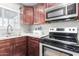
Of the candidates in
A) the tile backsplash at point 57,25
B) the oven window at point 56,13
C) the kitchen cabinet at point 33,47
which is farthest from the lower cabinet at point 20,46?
the oven window at point 56,13

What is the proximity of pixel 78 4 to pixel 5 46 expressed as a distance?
0.90 metres

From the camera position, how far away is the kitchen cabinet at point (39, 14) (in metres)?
1.11

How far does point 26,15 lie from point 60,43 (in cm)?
50

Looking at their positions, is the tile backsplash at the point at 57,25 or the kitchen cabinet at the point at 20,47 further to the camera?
the kitchen cabinet at the point at 20,47

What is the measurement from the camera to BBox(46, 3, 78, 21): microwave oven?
1021mm

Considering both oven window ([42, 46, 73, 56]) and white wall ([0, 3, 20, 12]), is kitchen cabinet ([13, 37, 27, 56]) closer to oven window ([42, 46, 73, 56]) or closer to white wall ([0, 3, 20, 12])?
oven window ([42, 46, 73, 56])

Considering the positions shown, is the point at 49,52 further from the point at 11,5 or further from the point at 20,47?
the point at 11,5

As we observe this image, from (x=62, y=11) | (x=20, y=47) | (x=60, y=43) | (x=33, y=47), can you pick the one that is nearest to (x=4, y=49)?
(x=20, y=47)

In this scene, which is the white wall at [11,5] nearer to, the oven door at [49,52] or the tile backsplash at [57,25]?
the tile backsplash at [57,25]

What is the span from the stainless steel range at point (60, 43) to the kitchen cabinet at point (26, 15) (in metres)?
0.26

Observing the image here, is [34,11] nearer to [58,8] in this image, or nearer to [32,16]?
[32,16]

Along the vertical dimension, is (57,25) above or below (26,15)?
below

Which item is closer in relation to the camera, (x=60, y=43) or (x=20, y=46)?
(x=60, y=43)

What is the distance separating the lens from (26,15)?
3.84 ft
